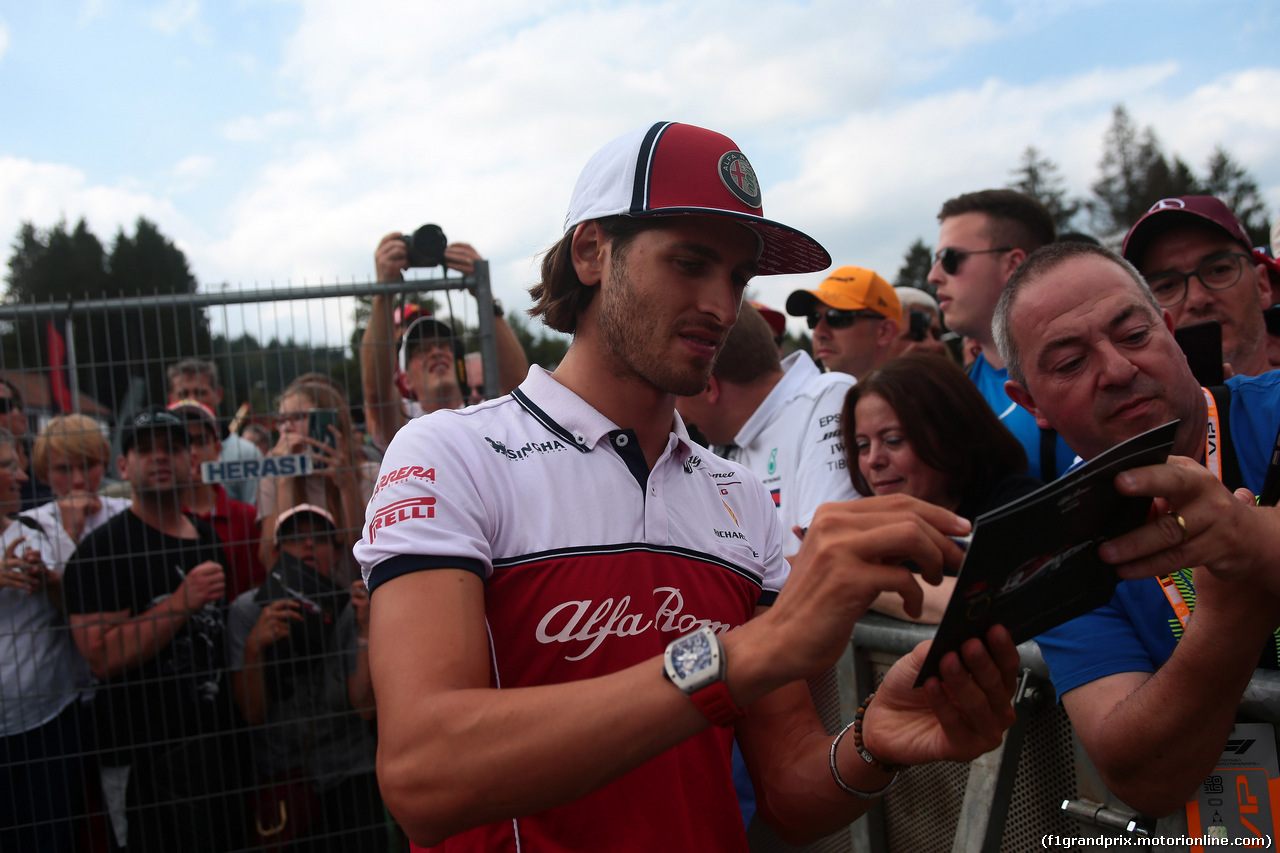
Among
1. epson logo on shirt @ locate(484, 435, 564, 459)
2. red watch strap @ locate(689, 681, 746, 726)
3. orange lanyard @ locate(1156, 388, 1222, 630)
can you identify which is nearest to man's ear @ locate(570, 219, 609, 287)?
epson logo on shirt @ locate(484, 435, 564, 459)

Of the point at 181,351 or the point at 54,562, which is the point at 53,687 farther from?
the point at 181,351

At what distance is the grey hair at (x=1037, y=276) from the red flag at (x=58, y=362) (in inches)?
163

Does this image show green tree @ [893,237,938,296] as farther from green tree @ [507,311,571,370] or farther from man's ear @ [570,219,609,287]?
man's ear @ [570,219,609,287]

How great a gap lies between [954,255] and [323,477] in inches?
131

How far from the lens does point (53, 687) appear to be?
415cm

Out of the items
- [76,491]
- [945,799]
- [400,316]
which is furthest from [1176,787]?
[76,491]

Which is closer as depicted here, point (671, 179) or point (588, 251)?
point (671, 179)

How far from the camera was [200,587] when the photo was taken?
4121 mm

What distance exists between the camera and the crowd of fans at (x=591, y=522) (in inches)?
59.9

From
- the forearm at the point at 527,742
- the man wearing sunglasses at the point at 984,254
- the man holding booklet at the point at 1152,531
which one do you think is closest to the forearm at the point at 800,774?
the man holding booklet at the point at 1152,531

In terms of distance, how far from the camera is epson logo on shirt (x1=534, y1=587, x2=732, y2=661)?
173 cm

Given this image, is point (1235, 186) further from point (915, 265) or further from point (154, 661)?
point (154, 661)

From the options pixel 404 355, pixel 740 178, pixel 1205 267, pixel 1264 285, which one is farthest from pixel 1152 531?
pixel 404 355

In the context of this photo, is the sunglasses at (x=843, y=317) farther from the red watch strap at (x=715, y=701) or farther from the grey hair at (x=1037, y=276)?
the red watch strap at (x=715, y=701)
